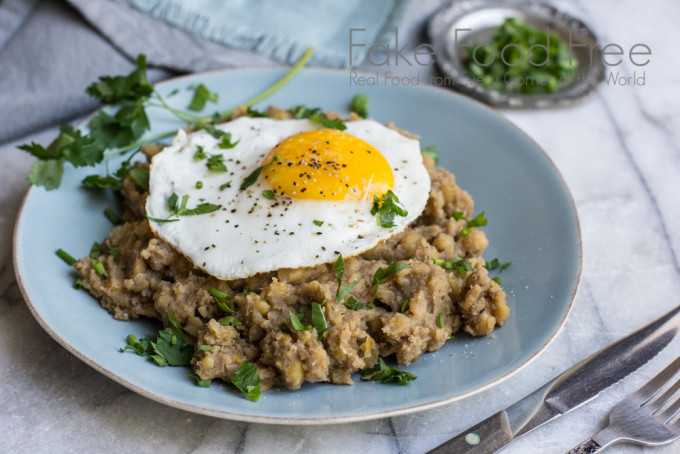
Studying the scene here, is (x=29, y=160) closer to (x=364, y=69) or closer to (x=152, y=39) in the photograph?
(x=152, y=39)

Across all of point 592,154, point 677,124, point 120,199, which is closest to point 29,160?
point 120,199

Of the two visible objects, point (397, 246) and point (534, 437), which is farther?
point (397, 246)

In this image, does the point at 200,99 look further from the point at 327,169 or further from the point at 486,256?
the point at 486,256

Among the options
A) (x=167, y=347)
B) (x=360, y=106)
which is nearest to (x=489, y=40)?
(x=360, y=106)

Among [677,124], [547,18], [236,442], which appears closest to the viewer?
[236,442]

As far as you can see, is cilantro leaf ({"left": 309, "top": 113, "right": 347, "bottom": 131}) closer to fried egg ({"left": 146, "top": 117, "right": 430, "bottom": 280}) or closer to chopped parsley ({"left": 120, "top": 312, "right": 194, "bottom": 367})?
fried egg ({"left": 146, "top": 117, "right": 430, "bottom": 280})

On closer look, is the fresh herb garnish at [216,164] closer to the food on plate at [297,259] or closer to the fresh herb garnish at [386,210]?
the food on plate at [297,259]

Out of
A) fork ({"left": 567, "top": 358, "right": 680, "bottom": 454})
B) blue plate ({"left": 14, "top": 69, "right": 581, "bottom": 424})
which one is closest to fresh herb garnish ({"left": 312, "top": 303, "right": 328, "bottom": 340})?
blue plate ({"left": 14, "top": 69, "right": 581, "bottom": 424})
